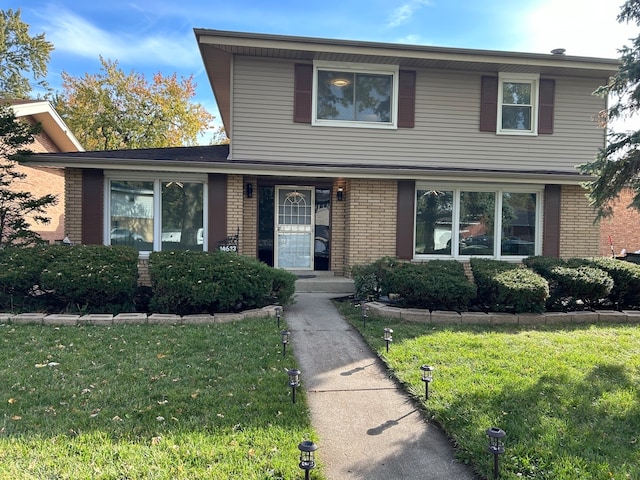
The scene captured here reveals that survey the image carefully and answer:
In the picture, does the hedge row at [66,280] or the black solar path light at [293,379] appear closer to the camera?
the black solar path light at [293,379]

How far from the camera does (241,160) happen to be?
31.0ft

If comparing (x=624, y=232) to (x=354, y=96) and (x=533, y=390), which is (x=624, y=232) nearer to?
(x=354, y=96)

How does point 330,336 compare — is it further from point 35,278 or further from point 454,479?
point 35,278

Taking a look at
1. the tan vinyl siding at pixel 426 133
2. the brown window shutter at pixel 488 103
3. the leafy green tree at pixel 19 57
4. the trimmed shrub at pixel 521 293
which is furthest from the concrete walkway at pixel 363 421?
the leafy green tree at pixel 19 57

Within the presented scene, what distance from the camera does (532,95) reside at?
10531mm

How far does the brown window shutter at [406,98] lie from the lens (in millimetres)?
10023

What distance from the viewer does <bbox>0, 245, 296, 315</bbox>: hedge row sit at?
21.6 feet

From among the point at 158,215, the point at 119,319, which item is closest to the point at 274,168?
the point at 158,215

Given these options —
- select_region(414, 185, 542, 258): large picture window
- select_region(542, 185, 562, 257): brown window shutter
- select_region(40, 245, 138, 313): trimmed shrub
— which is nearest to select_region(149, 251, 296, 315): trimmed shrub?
select_region(40, 245, 138, 313): trimmed shrub

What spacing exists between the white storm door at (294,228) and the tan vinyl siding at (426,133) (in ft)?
3.09

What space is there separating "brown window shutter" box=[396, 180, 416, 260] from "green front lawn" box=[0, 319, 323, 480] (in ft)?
16.2

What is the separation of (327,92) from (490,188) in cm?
457

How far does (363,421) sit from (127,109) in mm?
27176

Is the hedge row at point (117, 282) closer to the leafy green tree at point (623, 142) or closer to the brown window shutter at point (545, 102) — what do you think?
the leafy green tree at point (623, 142)
